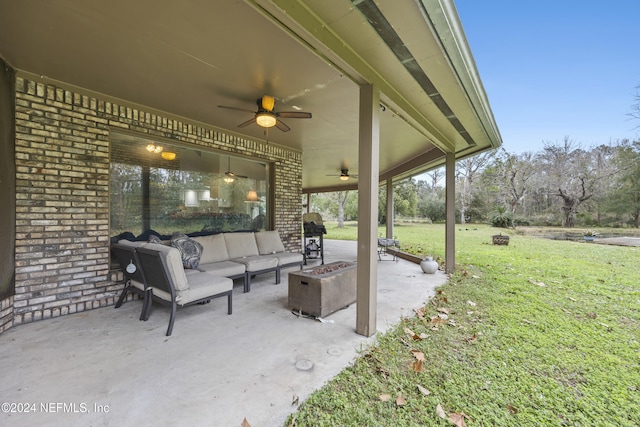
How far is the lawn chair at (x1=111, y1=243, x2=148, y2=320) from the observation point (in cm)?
301

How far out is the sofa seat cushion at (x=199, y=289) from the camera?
2746 millimetres

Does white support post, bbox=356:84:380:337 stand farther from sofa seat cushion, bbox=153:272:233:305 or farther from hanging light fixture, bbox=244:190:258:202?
hanging light fixture, bbox=244:190:258:202

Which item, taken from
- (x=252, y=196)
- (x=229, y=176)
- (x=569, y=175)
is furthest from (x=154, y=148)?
(x=569, y=175)

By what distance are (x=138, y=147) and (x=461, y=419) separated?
16.2 ft

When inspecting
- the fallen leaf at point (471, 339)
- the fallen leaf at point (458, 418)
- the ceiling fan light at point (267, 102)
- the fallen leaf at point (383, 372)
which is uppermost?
the ceiling fan light at point (267, 102)

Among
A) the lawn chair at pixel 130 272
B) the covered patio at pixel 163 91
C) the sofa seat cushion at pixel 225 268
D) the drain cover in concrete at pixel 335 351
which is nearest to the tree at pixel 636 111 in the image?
the covered patio at pixel 163 91

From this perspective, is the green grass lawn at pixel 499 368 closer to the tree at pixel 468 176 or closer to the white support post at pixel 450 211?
the white support post at pixel 450 211

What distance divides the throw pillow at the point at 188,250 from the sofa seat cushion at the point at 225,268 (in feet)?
0.53

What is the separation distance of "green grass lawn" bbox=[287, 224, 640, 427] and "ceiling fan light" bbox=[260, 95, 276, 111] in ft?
9.86

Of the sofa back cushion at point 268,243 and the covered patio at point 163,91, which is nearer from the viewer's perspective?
the covered patio at point 163,91

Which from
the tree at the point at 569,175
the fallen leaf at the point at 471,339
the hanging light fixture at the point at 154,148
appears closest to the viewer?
the fallen leaf at the point at 471,339

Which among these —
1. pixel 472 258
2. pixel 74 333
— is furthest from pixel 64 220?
A: pixel 472 258

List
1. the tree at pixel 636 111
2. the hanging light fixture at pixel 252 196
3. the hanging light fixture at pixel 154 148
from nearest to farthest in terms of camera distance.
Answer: the hanging light fixture at pixel 154 148, the hanging light fixture at pixel 252 196, the tree at pixel 636 111

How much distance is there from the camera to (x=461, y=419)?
1.53m
